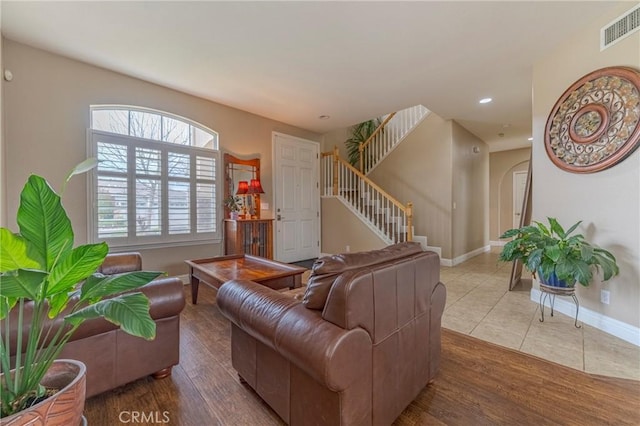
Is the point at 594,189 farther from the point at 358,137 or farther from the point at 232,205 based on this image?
the point at 358,137

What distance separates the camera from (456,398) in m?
1.57

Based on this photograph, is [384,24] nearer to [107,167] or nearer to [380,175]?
[107,167]

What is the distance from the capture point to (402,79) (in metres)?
3.40

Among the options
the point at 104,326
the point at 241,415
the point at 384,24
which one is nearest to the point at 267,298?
the point at 241,415

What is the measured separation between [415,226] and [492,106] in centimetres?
253

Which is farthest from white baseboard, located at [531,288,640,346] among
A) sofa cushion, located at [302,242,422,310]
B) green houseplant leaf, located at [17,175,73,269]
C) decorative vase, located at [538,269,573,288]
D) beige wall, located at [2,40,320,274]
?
beige wall, located at [2,40,320,274]

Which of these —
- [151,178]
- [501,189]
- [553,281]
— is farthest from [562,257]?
[501,189]

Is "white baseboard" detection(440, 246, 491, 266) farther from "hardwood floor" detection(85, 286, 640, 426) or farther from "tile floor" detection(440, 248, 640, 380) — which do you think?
"hardwood floor" detection(85, 286, 640, 426)

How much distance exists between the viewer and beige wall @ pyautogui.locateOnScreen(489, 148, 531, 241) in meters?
7.38

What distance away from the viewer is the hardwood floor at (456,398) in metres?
1.41

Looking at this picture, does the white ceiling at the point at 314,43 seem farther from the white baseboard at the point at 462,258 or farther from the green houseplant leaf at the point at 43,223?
the white baseboard at the point at 462,258

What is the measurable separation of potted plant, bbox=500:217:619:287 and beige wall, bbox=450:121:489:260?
2.43 m

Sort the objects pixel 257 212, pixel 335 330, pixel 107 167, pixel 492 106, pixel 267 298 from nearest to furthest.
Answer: pixel 335 330
pixel 267 298
pixel 107 167
pixel 492 106
pixel 257 212
